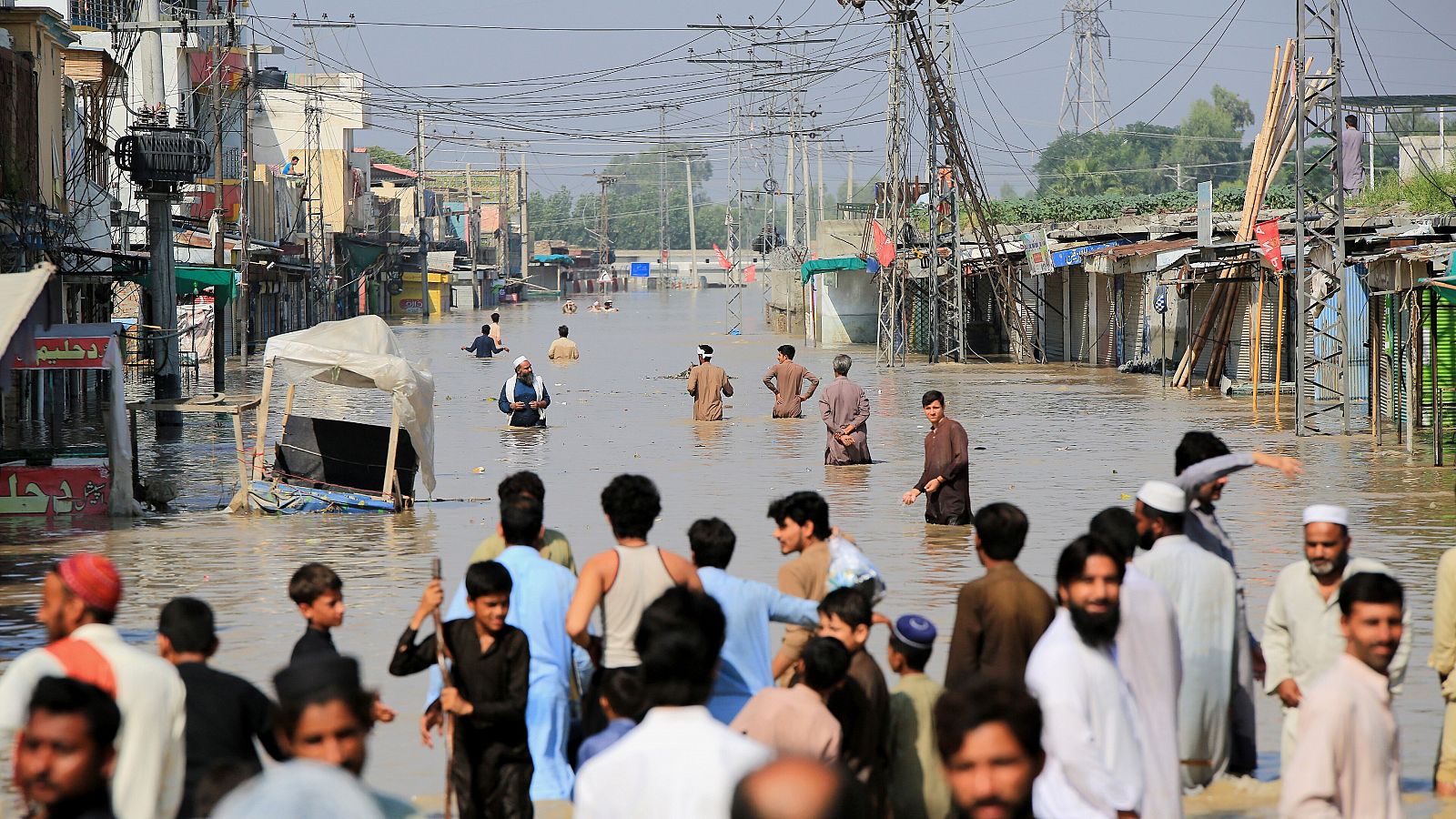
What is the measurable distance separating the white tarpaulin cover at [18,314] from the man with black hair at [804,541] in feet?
21.4

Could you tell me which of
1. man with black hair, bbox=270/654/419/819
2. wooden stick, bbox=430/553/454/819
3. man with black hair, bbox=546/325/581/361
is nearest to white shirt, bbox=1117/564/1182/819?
wooden stick, bbox=430/553/454/819

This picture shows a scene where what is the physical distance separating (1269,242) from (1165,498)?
18.9 m

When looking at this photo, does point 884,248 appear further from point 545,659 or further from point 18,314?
point 545,659

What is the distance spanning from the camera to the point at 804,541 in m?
6.40

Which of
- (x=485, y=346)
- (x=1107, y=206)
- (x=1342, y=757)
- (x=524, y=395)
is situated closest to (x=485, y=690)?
(x=1342, y=757)

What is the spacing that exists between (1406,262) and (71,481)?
1456 cm

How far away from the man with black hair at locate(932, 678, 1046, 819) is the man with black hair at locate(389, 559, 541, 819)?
2506 millimetres

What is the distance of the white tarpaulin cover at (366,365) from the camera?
1570 centimetres

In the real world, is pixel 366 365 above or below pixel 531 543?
above

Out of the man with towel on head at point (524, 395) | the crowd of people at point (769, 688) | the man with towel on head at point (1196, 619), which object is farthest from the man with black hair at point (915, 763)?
the man with towel on head at point (524, 395)

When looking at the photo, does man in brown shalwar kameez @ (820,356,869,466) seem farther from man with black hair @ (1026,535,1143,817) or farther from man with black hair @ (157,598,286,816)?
Answer: man with black hair @ (157,598,286,816)

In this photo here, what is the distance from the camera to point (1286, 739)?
541 cm

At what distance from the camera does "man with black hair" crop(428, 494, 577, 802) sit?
5.69 m

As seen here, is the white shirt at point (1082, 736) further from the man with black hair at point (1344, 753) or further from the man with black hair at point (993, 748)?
the man with black hair at point (993, 748)
